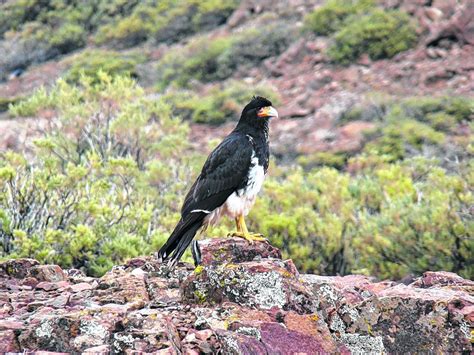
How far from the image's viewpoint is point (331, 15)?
31.3m

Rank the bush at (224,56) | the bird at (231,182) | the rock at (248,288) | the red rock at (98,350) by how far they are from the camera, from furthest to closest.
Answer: the bush at (224,56) < the bird at (231,182) < the rock at (248,288) < the red rock at (98,350)

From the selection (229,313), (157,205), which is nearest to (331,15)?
(157,205)

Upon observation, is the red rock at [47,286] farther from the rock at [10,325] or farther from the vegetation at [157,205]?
the vegetation at [157,205]

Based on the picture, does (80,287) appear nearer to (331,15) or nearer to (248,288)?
(248,288)

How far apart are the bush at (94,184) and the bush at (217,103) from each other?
7427 mm

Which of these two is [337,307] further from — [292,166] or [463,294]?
[292,166]

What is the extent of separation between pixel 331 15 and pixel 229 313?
27.6 m

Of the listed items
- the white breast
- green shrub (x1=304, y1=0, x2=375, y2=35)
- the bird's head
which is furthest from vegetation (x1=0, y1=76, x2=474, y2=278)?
green shrub (x1=304, y1=0, x2=375, y2=35)

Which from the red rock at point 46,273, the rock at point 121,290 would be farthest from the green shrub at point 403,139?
the rock at point 121,290

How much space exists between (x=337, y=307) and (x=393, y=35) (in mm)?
24383

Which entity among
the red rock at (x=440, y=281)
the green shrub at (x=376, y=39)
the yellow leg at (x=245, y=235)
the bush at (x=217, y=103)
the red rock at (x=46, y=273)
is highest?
the red rock at (x=46, y=273)

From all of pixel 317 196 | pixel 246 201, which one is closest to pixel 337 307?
pixel 246 201

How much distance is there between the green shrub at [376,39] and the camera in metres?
28.3

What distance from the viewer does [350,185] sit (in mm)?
16156
